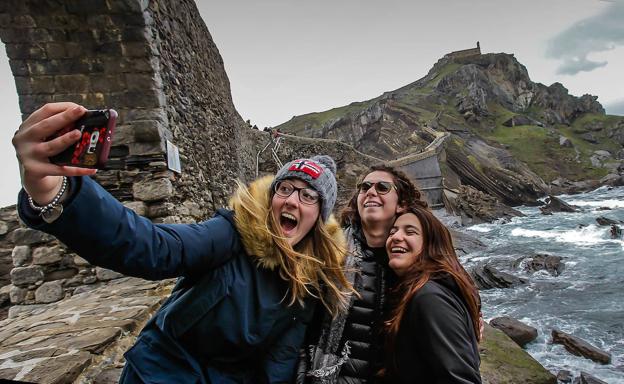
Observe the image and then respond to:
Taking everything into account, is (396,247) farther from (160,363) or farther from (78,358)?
(78,358)

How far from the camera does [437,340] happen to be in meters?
1.71

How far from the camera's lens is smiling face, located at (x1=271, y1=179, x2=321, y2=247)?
1972mm

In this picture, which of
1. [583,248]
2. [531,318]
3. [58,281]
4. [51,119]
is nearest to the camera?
[51,119]

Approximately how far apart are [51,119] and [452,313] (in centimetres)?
202

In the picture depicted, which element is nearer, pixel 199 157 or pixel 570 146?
pixel 199 157

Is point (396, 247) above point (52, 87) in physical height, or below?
below

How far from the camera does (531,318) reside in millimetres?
9859

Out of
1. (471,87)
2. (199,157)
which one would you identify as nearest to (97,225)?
(199,157)

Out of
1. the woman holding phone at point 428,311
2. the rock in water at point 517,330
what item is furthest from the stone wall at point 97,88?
the rock in water at point 517,330

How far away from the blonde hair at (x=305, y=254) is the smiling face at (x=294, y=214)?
0.06 metres

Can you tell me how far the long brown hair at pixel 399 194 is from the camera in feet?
8.96

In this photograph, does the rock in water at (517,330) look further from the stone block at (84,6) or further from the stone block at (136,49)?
the stone block at (84,6)

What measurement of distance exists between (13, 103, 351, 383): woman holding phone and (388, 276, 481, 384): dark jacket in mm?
438

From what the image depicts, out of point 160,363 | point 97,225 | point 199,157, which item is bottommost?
point 160,363
